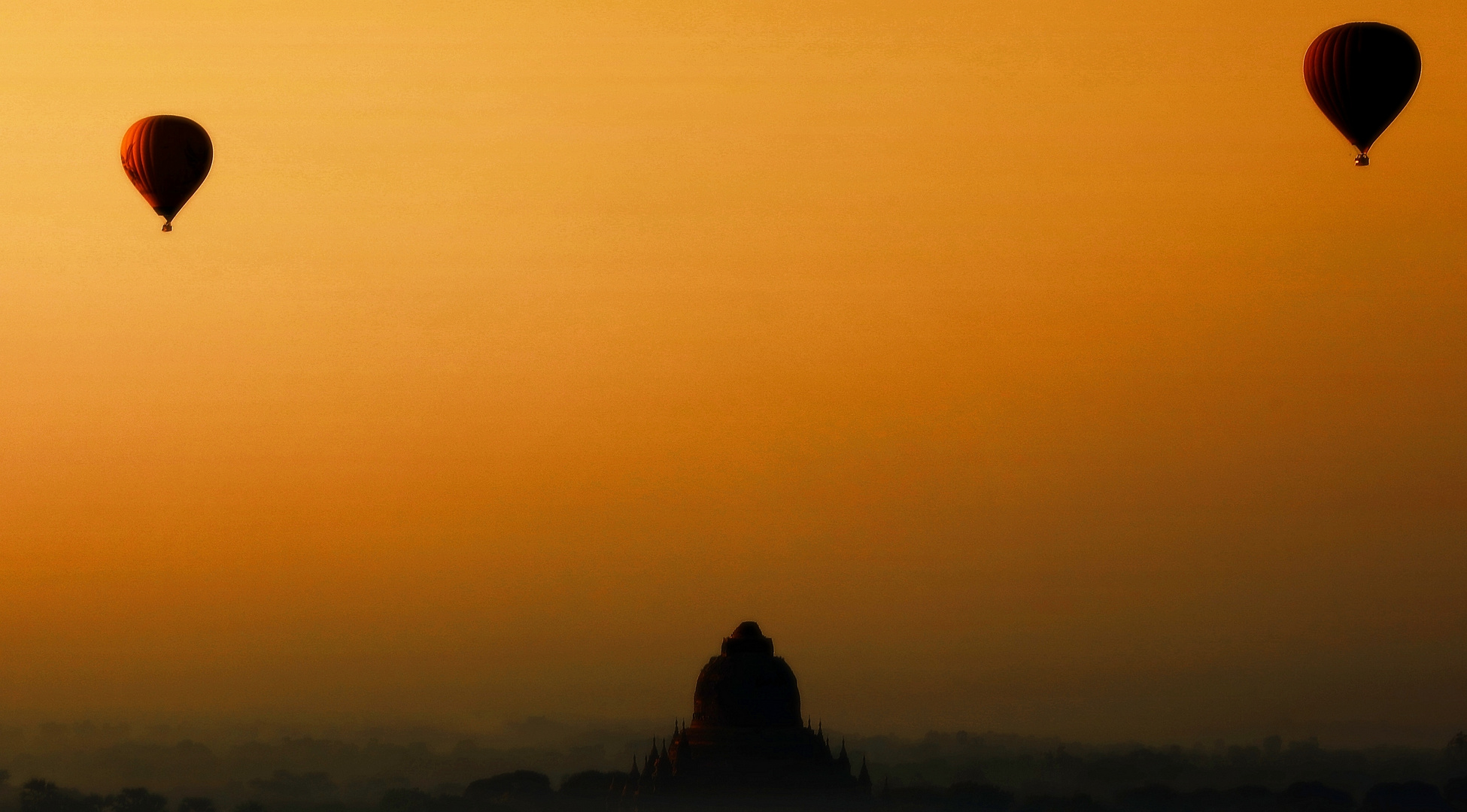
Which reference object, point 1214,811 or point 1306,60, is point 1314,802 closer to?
point 1214,811

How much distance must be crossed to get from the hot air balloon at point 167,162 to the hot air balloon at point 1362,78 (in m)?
32.8

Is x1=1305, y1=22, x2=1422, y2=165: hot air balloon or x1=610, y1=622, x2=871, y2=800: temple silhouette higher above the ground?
x1=1305, y1=22, x2=1422, y2=165: hot air balloon

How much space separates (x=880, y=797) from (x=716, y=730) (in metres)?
13.2

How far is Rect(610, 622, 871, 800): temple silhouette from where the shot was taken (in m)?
122

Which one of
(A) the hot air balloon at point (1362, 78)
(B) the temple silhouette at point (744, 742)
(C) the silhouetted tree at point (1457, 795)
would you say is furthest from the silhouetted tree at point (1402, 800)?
(A) the hot air balloon at point (1362, 78)

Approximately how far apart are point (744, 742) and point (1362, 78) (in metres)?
70.0

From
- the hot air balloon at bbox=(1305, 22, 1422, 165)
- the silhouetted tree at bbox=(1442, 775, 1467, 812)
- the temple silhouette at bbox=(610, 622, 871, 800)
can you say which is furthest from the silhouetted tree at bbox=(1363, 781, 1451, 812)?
the hot air balloon at bbox=(1305, 22, 1422, 165)

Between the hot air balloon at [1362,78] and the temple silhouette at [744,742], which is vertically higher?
Result: the hot air balloon at [1362,78]

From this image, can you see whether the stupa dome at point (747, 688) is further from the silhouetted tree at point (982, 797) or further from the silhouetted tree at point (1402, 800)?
the silhouetted tree at point (1402, 800)

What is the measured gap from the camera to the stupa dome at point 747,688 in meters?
123

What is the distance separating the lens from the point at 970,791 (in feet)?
464

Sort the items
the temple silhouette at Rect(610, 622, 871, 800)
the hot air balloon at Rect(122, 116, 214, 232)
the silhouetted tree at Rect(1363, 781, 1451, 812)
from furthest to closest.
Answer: the silhouetted tree at Rect(1363, 781, 1451, 812) < the temple silhouette at Rect(610, 622, 871, 800) < the hot air balloon at Rect(122, 116, 214, 232)

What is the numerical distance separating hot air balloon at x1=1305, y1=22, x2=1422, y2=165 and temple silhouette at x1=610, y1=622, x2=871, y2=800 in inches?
2664

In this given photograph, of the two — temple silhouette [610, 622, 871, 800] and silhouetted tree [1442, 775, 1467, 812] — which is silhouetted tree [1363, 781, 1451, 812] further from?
temple silhouette [610, 622, 871, 800]
